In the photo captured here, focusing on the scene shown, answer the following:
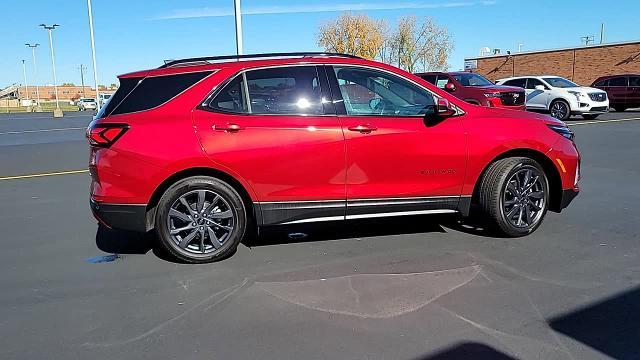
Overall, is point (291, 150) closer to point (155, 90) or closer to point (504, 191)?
point (155, 90)

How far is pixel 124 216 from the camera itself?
451cm

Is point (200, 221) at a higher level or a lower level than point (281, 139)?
lower

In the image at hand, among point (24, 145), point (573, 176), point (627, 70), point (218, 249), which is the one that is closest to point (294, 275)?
point (218, 249)

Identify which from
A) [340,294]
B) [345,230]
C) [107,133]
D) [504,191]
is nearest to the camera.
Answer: [340,294]

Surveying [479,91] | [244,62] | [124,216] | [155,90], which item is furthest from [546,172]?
[479,91]

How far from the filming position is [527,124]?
5.14 meters

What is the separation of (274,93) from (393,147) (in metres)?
1.22

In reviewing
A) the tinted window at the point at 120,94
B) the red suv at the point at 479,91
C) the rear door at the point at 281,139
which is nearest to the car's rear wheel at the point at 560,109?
the red suv at the point at 479,91

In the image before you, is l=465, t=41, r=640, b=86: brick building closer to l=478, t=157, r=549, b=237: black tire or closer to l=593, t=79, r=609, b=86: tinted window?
l=593, t=79, r=609, b=86: tinted window

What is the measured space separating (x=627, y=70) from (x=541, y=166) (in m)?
37.0

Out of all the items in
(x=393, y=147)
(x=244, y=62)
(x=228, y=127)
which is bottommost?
(x=393, y=147)

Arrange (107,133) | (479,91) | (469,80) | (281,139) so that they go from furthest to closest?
(469,80), (479,91), (281,139), (107,133)

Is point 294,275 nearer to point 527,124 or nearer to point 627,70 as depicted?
point 527,124

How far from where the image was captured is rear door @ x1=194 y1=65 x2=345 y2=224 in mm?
4555
